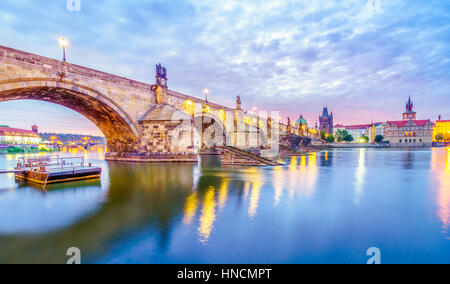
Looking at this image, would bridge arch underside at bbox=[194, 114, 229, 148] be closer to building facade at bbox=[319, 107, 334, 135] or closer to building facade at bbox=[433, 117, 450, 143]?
building facade at bbox=[319, 107, 334, 135]

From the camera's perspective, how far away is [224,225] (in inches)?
202

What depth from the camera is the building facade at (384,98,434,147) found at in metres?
91.9

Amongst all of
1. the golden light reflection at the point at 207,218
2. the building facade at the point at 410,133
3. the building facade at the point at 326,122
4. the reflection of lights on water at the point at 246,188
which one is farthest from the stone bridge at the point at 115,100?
the building facade at the point at 326,122

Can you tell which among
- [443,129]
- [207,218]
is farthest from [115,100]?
[443,129]

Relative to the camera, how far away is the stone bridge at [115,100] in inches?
538

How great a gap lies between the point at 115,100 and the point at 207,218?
1774cm

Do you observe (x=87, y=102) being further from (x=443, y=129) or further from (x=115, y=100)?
(x=443, y=129)

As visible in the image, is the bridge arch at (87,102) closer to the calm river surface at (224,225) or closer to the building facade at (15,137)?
the calm river surface at (224,225)

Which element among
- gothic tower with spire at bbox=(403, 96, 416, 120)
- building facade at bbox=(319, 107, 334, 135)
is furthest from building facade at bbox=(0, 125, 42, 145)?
gothic tower with spire at bbox=(403, 96, 416, 120)

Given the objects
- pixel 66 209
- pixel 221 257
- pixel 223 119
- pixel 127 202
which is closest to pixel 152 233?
pixel 221 257

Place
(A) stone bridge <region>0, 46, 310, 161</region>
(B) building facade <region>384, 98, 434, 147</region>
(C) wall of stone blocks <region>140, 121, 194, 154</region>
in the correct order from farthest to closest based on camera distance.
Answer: (B) building facade <region>384, 98, 434, 147</region>
(C) wall of stone blocks <region>140, 121, 194, 154</region>
(A) stone bridge <region>0, 46, 310, 161</region>

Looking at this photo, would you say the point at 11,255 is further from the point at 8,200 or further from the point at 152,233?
the point at 8,200

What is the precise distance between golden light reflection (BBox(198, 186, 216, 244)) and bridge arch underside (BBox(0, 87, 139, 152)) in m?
14.9

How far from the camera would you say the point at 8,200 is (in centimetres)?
754
